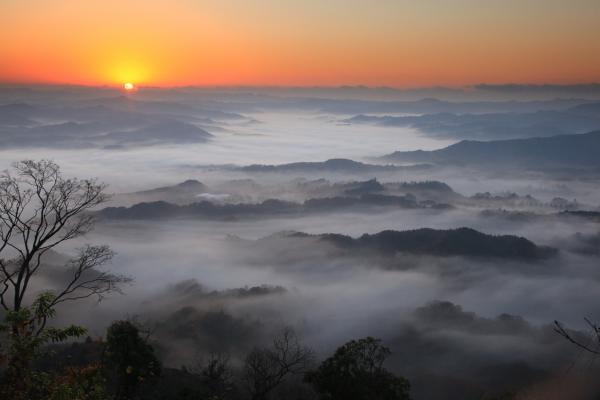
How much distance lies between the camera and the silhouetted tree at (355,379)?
3055 cm

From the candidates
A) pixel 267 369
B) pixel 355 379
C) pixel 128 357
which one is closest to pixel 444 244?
pixel 267 369

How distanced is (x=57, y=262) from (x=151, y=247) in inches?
2049

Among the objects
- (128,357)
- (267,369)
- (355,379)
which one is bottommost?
(267,369)

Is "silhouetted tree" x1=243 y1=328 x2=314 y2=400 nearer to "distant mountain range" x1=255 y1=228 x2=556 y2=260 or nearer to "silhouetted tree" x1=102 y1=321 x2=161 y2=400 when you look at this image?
"silhouetted tree" x1=102 y1=321 x2=161 y2=400

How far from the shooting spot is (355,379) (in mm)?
30734

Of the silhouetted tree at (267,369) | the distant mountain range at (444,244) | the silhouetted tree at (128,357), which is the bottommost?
the distant mountain range at (444,244)

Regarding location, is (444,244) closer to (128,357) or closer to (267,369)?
(267,369)

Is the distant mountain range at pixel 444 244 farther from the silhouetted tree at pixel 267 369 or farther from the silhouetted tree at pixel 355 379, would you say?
the silhouetted tree at pixel 355 379

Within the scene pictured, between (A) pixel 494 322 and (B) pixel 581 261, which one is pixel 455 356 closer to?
(A) pixel 494 322

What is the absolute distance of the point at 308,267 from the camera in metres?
161

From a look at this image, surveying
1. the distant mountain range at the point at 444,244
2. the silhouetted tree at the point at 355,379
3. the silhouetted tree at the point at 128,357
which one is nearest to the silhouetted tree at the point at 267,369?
the silhouetted tree at the point at 355,379

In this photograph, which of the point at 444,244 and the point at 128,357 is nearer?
the point at 128,357

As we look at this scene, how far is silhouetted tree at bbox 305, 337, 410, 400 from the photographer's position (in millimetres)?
30547

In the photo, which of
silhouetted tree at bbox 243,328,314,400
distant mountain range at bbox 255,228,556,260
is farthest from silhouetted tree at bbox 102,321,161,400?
distant mountain range at bbox 255,228,556,260
